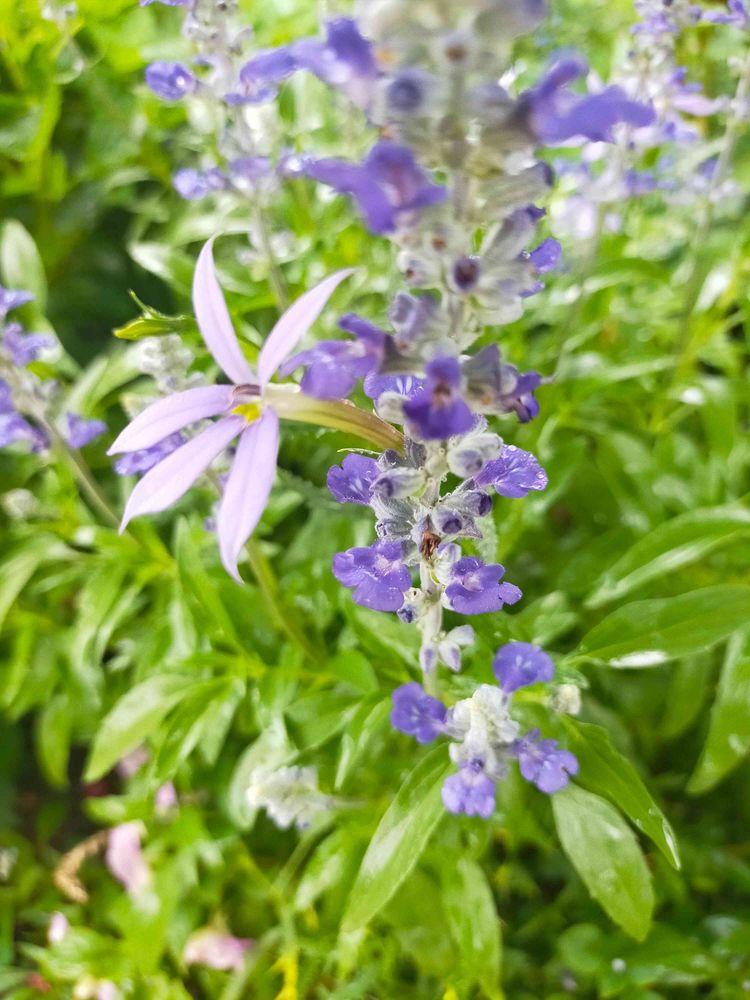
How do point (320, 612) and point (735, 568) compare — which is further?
point (735, 568)

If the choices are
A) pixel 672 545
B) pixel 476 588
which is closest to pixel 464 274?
pixel 476 588

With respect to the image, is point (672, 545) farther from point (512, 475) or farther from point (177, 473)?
point (177, 473)

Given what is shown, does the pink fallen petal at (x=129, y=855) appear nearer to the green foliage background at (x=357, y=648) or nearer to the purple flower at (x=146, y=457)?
the green foliage background at (x=357, y=648)

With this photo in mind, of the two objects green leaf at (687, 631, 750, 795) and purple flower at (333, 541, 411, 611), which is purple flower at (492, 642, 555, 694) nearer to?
purple flower at (333, 541, 411, 611)

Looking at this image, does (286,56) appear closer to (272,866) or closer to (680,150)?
(680,150)

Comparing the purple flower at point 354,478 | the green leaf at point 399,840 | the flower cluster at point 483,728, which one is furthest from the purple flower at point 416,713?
the purple flower at point 354,478

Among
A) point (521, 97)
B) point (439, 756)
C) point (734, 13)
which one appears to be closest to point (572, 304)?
point (734, 13)

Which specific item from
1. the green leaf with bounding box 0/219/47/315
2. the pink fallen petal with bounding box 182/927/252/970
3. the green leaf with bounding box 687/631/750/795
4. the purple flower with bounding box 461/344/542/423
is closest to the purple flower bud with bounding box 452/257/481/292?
the purple flower with bounding box 461/344/542/423
